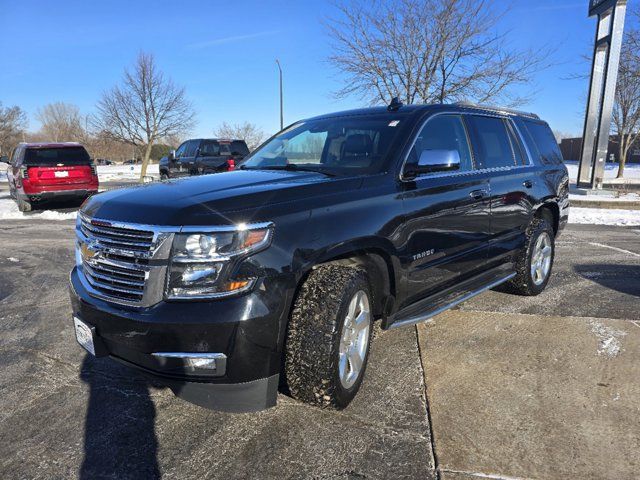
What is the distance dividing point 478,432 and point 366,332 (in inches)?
33.3

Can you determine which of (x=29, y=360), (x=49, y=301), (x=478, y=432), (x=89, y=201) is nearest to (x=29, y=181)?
(x=49, y=301)

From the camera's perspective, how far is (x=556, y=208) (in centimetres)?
557

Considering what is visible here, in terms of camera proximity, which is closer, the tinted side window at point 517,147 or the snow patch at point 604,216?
the tinted side window at point 517,147

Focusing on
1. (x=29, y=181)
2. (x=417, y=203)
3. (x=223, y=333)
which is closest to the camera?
(x=223, y=333)

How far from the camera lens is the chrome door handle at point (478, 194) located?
12.8 ft

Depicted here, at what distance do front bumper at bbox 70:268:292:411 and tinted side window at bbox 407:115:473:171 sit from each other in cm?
164

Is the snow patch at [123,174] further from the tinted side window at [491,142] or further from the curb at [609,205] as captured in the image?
the tinted side window at [491,142]

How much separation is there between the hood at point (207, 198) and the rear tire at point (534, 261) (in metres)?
2.66

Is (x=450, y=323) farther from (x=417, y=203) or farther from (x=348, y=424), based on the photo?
(x=348, y=424)

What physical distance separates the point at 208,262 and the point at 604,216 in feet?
41.2

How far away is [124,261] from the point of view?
8.07ft

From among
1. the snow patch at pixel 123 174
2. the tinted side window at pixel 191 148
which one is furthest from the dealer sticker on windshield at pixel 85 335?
the snow patch at pixel 123 174

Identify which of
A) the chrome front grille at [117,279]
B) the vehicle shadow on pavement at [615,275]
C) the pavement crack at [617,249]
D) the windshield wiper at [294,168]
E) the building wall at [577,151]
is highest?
the building wall at [577,151]

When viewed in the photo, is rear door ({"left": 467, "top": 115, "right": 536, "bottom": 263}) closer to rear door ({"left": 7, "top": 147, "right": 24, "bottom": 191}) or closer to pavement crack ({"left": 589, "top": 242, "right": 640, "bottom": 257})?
pavement crack ({"left": 589, "top": 242, "right": 640, "bottom": 257})
